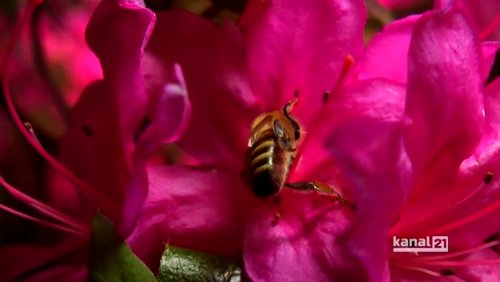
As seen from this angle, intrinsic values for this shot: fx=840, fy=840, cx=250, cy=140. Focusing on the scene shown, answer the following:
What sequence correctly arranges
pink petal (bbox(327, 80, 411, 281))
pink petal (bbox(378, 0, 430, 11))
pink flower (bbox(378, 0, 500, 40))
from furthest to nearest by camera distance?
pink petal (bbox(378, 0, 430, 11)), pink flower (bbox(378, 0, 500, 40)), pink petal (bbox(327, 80, 411, 281))

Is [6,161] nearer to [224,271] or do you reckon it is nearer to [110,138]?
[110,138]

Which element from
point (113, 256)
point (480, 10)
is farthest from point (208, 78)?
point (480, 10)

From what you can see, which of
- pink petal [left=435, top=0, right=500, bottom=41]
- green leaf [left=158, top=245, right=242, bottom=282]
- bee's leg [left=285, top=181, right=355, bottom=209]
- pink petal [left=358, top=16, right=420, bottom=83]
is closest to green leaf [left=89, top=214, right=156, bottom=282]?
green leaf [left=158, top=245, right=242, bottom=282]

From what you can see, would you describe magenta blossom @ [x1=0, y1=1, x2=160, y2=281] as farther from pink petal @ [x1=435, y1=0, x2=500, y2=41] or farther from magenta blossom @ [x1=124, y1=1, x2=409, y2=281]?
pink petal @ [x1=435, y1=0, x2=500, y2=41]

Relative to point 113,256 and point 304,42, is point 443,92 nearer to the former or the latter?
point 304,42

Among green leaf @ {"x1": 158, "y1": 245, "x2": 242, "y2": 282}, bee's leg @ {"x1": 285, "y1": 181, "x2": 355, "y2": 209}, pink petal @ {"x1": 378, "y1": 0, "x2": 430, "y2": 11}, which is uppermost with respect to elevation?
bee's leg @ {"x1": 285, "y1": 181, "x2": 355, "y2": 209}
